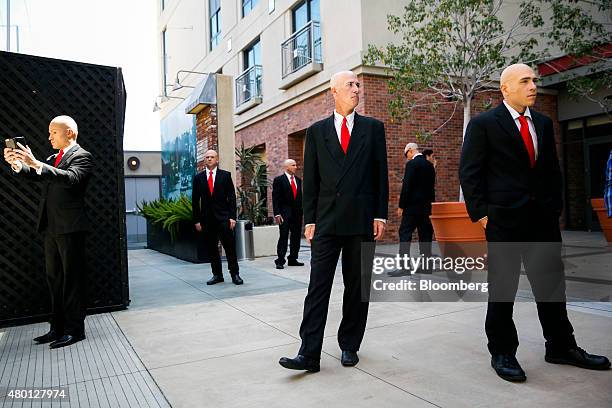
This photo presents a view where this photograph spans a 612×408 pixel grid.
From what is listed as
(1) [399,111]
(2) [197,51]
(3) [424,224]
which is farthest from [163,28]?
(3) [424,224]

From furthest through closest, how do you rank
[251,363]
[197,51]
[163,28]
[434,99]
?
1. [163,28]
2. [197,51]
3. [434,99]
4. [251,363]

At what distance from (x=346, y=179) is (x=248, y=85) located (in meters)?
15.4

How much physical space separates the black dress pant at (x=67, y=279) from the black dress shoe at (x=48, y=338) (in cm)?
3

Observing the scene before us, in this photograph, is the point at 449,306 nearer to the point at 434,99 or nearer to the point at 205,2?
the point at 434,99

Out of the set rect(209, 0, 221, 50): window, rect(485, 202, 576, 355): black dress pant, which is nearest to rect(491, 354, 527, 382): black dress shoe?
rect(485, 202, 576, 355): black dress pant

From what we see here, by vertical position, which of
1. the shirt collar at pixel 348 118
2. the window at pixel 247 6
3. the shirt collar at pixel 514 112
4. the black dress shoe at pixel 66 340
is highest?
the window at pixel 247 6

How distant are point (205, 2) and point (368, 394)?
69.5 ft

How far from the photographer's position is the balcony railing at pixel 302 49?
13.0 m

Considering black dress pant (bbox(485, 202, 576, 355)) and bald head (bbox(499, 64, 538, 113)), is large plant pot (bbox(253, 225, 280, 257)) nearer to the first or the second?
black dress pant (bbox(485, 202, 576, 355))

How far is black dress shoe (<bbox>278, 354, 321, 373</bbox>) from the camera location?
2863 mm

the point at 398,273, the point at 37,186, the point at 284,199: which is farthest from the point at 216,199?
the point at 398,273

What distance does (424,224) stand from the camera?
20.7 feet

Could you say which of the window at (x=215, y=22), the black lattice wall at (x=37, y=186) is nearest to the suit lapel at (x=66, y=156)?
the black lattice wall at (x=37, y=186)

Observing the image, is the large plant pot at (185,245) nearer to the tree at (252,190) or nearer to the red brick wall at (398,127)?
the tree at (252,190)
